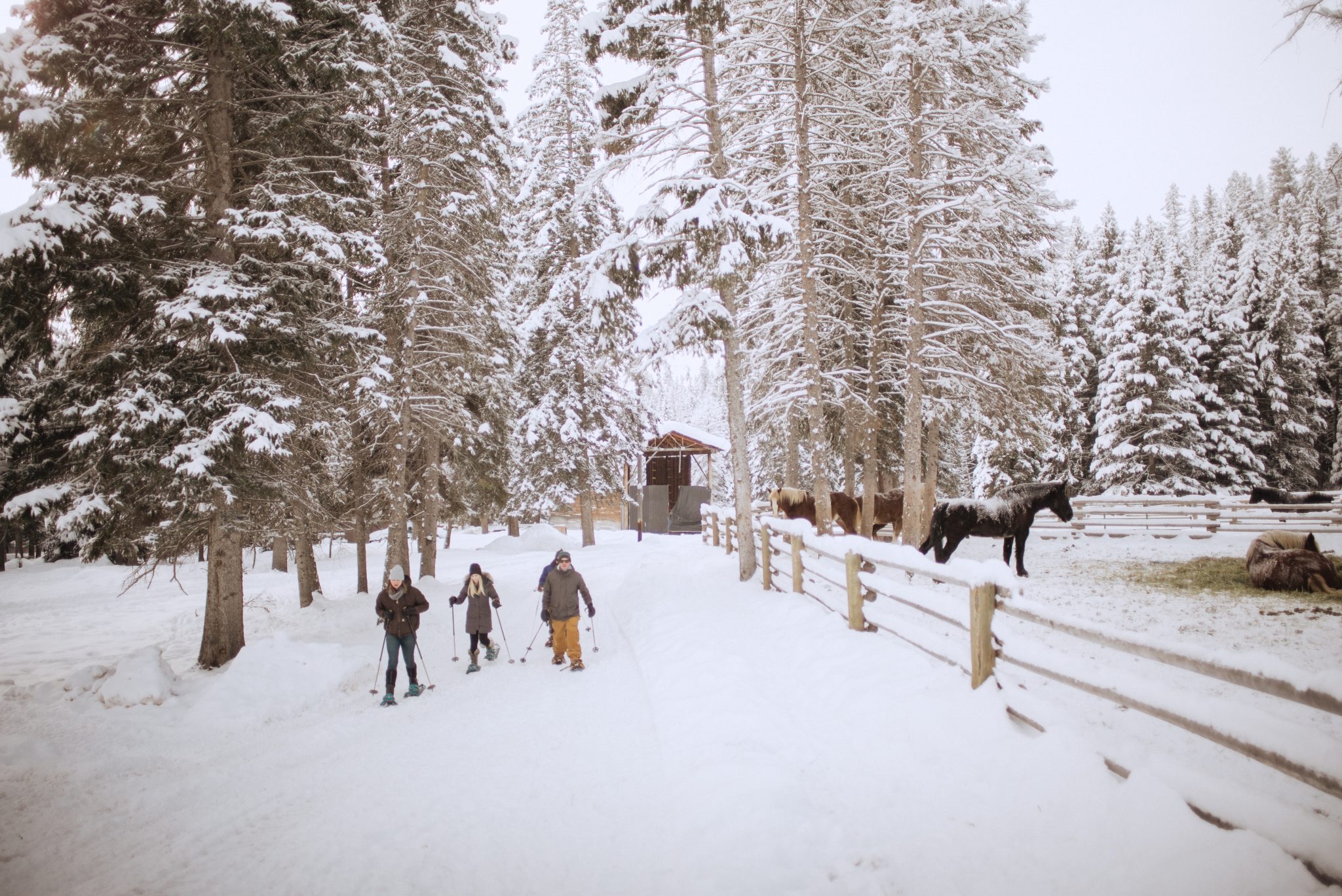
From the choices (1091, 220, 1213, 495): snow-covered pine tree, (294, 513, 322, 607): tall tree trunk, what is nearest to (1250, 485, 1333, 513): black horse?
(1091, 220, 1213, 495): snow-covered pine tree

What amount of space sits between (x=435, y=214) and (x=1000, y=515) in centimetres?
1358

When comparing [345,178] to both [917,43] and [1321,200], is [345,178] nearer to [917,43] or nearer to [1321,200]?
[917,43]

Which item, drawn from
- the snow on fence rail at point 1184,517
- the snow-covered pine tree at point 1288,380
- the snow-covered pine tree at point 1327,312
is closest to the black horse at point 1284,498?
the snow on fence rail at point 1184,517

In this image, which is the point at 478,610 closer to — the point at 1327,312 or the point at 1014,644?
the point at 1014,644

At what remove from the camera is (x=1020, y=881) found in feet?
10.5

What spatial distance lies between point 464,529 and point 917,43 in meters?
44.9

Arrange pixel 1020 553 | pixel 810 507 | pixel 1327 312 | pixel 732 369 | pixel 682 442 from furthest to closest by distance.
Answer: pixel 1327 312
pixel 682 442
pixel 810 507
pixel 1020 553
pixel 732 369

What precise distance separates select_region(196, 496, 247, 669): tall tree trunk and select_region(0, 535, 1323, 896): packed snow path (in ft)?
4.92

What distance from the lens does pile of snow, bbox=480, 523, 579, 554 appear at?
955 inches

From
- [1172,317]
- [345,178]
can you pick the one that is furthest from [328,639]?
[1172,317]

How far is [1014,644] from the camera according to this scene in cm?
465

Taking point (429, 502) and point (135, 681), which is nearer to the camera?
point (135, 681)

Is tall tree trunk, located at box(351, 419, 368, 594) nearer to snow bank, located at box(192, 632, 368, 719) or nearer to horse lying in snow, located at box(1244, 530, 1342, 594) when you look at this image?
snow bank, located at box(192, 632, 368, 719)

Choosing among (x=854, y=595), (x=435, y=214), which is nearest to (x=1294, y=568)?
(x=854, y=595)
